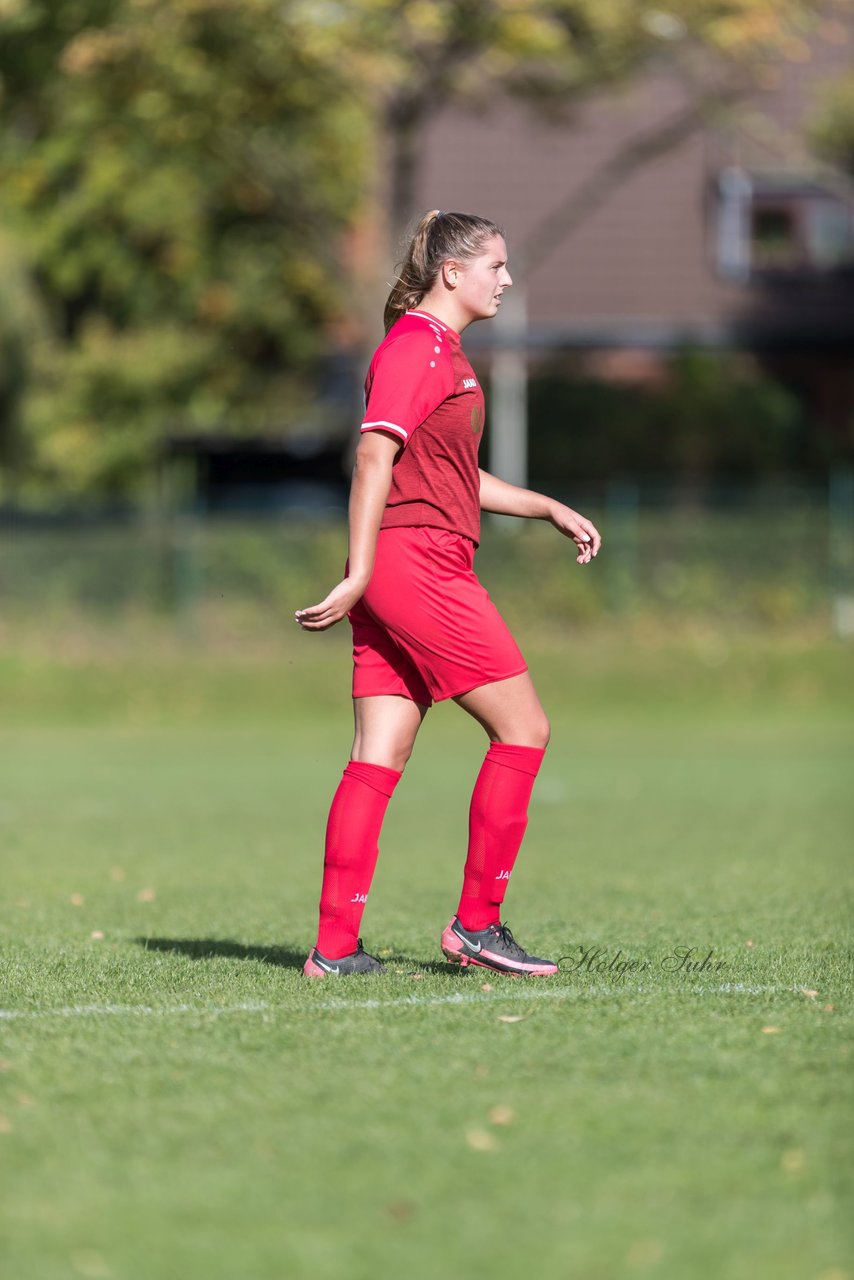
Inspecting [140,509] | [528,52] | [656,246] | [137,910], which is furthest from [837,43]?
[137,910]

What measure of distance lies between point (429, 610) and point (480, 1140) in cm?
189

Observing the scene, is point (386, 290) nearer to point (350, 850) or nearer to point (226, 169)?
point (226, 169)

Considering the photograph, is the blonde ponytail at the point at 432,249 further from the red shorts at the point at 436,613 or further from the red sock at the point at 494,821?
the red sock at the point at 494,821

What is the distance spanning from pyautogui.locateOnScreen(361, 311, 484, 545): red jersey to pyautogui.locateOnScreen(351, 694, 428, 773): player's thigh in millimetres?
498

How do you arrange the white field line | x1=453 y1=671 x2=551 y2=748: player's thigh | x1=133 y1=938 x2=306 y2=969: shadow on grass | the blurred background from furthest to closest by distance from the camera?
the blurred background
x1=133 y1=938 x2=306 y2=969: shadow on grass
x1=453 y1=671 x2=551 y2=748: player's thigh
the white field line

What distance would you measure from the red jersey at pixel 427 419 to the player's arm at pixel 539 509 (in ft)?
1.09

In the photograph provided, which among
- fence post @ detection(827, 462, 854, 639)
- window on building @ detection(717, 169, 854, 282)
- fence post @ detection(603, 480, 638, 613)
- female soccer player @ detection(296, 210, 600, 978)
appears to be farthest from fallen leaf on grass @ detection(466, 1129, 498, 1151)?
window on building @ detection(717, 169, 854, 282)

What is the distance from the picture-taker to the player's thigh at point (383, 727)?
541 cm

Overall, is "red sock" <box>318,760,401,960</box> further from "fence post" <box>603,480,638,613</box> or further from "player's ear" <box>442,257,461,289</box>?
"fence post" <box>603,480,638,613</box>

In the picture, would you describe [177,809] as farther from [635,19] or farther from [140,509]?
[635,19]

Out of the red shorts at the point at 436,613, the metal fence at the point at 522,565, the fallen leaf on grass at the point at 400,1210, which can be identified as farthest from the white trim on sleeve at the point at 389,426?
the metal fence at the point at 522,565

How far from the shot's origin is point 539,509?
5.74 meters

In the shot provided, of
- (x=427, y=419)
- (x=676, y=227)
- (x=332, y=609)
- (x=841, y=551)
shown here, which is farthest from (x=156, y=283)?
(x=332, y=609)

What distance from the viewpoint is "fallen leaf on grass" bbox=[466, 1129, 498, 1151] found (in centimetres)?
360
